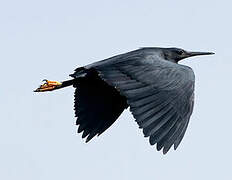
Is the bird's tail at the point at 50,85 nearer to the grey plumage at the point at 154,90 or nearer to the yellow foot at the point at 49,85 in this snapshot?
the yellow foot at the point at 49,85

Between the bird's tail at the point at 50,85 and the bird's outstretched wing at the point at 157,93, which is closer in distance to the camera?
the bird's outstretched wing at the point at 157,93

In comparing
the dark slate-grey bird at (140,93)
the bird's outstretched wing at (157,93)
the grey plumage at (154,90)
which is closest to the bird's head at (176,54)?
the dark slate-grey bird at (140,93)

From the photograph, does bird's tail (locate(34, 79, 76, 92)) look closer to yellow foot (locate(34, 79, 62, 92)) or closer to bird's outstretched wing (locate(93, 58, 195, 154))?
yellow foot (locate(34, 79, 62, 92))

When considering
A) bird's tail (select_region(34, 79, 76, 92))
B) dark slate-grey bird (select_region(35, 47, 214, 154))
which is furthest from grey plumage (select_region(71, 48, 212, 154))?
bird's tail (select_region(34, 79, 76, 92))

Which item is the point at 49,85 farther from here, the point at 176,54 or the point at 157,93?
the point at 157,93

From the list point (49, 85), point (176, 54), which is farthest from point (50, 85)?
point (176, 54)

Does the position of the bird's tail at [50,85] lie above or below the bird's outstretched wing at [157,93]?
below
